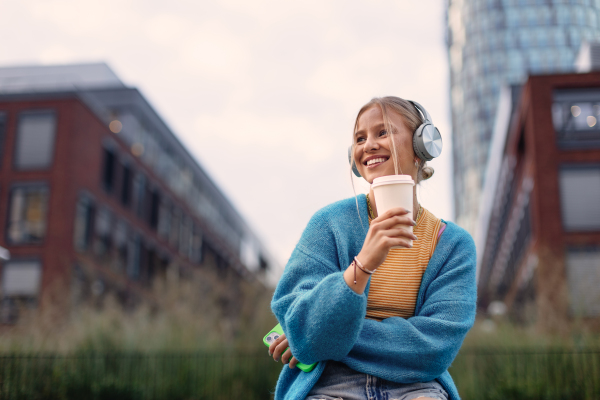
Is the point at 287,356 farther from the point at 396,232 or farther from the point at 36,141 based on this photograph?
the point at 36,141

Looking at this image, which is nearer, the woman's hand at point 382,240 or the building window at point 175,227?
the woman's hand at point 382,240

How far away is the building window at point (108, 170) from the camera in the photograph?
35.7 metres

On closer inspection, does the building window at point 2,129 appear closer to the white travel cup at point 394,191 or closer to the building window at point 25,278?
the building window at point 25,278

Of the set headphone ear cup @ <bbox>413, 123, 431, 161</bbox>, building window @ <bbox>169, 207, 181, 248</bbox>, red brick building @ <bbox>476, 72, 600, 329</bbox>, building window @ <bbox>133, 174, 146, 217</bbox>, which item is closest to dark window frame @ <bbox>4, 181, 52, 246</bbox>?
building window @ <bbox>133, 174, 146, 217</bbox>

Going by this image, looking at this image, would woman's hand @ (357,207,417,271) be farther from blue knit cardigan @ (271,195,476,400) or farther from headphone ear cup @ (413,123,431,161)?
headphone ear cup @ (413,123,431,161)

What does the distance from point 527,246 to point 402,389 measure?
1354 inches

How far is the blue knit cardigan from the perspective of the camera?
73.9 inches

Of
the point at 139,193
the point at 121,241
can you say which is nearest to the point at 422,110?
the point at 121,241

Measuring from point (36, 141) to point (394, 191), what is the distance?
109 feet

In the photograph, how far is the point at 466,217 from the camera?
105 meters

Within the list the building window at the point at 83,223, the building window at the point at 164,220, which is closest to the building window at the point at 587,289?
the building window at the point at 83,223

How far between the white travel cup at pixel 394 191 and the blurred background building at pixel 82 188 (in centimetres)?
2062

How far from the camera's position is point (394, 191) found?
72.2 inches

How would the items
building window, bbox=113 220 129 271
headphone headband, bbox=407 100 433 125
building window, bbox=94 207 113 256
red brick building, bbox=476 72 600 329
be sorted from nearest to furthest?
1. headphone headband, bbox=407 100 433 125
2. red brick building, bbox=476 72 600 329
3. building window, bbox=94 207 113 256
4. building window, bbox=113 220 129 271
